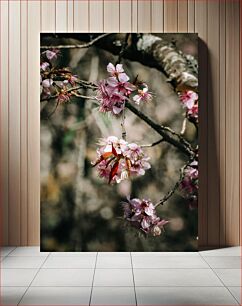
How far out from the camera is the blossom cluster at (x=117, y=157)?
4.93m

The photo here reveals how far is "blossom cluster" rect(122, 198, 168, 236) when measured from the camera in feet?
16.3

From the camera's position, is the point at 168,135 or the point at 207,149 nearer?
the point at 168,135

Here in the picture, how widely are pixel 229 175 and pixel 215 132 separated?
391mm

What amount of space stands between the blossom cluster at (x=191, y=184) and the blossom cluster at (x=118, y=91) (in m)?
0.67

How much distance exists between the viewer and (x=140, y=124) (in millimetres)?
4945

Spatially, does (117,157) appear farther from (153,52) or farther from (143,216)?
(153,52)

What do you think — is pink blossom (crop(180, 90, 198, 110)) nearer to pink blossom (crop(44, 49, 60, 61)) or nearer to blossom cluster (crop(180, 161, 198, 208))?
blossom cluster (crop(180, 161, 198, 208))

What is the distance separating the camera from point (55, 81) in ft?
16.2

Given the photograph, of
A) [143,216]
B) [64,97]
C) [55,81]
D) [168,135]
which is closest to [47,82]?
[55,81]

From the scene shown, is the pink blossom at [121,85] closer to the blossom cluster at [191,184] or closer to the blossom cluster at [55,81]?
the blossom cluster at [55,81]

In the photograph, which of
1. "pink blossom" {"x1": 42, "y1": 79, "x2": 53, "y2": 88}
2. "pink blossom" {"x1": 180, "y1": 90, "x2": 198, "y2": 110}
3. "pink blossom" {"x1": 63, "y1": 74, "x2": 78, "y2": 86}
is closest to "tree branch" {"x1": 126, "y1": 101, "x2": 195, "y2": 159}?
"pink blossom" {"x1": 180, "y1": 90, "x2": 198, "y2": 110}

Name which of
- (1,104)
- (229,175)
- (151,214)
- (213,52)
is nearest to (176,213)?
(151,214)

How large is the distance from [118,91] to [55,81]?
533 millimetres

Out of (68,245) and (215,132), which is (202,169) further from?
(68,245)
